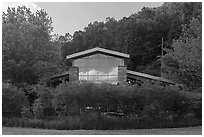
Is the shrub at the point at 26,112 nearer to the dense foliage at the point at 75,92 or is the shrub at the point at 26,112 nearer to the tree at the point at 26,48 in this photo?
the dense foliage at the point at 75,92

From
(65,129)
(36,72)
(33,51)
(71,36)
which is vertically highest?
(71,36)

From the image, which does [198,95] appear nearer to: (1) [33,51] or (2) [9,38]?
(1) [33,51]

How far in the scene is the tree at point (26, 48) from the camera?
17703 millimetres

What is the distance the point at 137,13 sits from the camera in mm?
42094

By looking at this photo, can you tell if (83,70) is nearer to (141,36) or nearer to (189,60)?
(189,60)

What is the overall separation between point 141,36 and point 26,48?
22.2m

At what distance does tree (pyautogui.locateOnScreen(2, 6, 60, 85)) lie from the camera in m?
17.7

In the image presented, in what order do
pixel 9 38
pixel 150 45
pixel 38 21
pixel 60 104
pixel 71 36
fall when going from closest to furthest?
pixel 60 104 < pixel 9 38 < pixel 38 21 < pixel 150 45 < pixel 71 36

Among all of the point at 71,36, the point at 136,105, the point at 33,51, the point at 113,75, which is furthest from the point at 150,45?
the point at 136,105

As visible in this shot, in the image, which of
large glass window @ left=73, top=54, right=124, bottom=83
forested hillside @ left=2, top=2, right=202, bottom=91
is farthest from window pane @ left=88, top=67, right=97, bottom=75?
forested hillside @ left=2, top=2, right=202, bottom=91

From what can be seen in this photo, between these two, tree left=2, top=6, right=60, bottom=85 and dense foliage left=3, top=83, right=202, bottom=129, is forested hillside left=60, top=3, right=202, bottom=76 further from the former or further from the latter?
dense foliage left=3, top=83, right=202, bottom=129

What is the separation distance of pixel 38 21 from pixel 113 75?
5.57 m

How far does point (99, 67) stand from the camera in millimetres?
20391

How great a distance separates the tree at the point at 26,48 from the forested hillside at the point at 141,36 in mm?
15457
